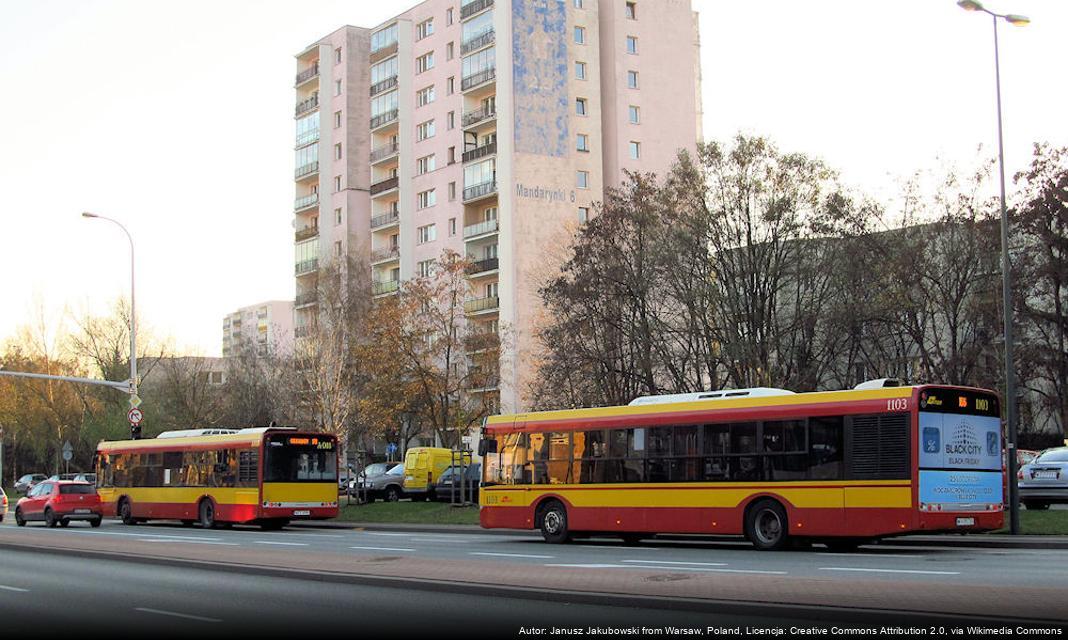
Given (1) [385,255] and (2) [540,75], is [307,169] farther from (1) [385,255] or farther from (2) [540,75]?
(2) [540,75]

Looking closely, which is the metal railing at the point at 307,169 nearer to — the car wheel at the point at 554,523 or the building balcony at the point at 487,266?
the building balcony at the point at 487,266

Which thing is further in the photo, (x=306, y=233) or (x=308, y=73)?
(x=306, y=233)

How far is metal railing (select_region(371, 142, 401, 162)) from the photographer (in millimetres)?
91562

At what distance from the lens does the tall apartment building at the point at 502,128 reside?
77.9 m

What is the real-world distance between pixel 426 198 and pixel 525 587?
73531 millimetres

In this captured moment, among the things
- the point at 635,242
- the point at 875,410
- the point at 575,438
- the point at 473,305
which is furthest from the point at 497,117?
the point at 875,410

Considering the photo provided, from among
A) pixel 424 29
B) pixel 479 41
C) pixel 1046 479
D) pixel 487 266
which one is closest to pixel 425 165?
pixel 424 29

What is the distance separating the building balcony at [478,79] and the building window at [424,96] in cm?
523

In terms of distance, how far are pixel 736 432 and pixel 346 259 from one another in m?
57.0

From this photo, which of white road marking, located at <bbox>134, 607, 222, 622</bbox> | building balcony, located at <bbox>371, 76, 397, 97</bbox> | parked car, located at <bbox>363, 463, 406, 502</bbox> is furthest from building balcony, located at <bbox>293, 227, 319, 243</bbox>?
white road marking, located at <bbox>134, 607, 222, 622</bbox>

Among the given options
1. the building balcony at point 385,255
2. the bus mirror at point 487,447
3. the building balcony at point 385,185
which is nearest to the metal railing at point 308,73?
the building balcony at point 385,185

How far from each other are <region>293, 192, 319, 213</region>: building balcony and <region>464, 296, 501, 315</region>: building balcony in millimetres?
22150

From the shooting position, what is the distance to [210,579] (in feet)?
61.1

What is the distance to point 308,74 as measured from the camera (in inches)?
3875
